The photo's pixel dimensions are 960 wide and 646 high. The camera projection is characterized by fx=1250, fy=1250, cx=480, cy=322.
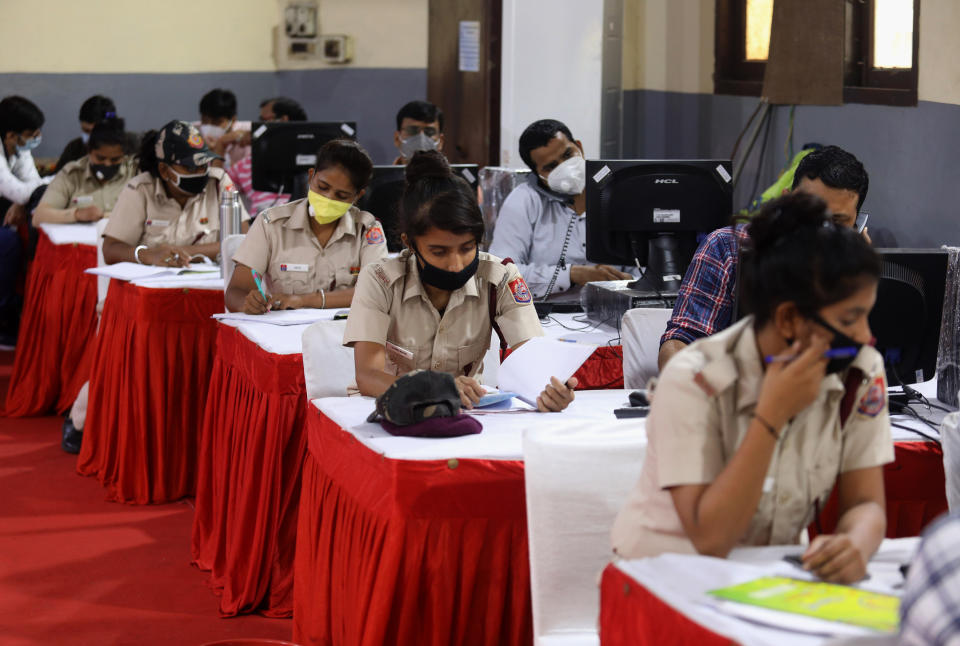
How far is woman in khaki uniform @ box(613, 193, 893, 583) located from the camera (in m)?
1.67

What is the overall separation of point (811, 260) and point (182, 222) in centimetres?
366

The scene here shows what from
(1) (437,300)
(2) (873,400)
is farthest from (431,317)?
(2) (873,400)

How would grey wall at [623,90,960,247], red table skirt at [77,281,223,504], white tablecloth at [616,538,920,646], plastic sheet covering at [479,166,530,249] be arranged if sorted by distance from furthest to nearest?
plastic sheet covering at [479,166,530,249] → grey wall at [623,90,960,247] → red table skirt at [77,281,223,504] → white tablecloth at [616,538,920,646]

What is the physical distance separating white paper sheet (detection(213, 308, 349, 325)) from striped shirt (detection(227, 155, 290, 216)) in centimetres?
181

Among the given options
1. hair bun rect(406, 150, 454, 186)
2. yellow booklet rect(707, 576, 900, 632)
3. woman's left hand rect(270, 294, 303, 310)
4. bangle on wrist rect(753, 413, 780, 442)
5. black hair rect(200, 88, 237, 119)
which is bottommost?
yellow booklet rect(707, 576, 900, 632)

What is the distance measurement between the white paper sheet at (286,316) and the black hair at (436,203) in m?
0.91

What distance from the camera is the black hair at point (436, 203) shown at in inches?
108

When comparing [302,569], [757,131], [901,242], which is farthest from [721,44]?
[302,569]

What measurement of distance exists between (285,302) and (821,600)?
263 centimetres

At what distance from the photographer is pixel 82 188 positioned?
624cm

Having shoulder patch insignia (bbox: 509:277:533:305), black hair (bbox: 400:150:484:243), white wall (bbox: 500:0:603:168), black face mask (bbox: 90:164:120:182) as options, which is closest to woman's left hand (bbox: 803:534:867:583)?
black hair (bbox: 400:150:484:243)

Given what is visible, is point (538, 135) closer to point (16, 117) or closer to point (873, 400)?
point (873, 400)

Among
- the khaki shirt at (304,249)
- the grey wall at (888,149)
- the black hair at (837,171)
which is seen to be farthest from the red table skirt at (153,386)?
the grey wall at (888,149)

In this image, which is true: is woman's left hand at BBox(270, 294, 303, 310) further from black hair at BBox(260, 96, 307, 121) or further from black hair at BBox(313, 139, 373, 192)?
black hair at BBox(260, 96, 307, 121)
